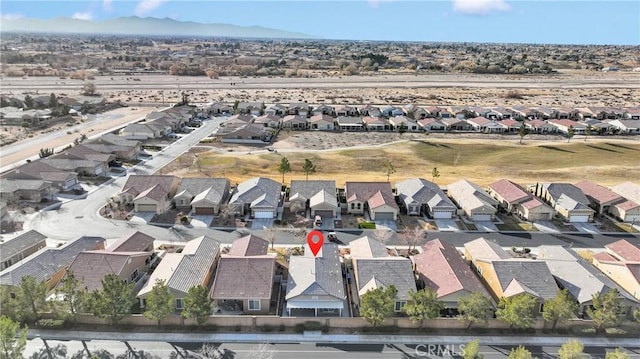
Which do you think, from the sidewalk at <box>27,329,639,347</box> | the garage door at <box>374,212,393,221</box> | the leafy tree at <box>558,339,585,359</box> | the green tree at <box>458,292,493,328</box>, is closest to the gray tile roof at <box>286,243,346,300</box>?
the sidewalk at <box>27,329,639,347</box>

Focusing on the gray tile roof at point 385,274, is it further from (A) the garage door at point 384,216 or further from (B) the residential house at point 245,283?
(A) the garage door at point 384,216

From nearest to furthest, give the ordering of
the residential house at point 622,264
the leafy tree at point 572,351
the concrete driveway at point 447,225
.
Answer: the leafy tree at point 572,351, the residential house at point 622,264, the concrete driveway at point 447,225

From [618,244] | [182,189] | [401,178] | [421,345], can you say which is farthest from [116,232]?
[618,244]

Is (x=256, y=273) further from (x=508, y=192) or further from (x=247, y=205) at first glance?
(x=508, y=192)

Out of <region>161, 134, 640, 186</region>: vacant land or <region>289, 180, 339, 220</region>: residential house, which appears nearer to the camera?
<region>289, 180, 339, 220</region>: residential house

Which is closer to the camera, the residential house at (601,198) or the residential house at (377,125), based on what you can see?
the residential house at (601,198)

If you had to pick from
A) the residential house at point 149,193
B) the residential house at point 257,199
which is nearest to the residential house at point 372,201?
the residential house at point 257,199

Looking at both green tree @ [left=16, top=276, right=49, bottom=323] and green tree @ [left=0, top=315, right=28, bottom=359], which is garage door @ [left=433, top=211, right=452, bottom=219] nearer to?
green tree @ [left=16, top=276, right=49, bottom=323]
